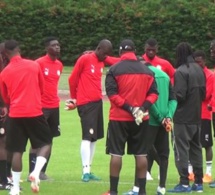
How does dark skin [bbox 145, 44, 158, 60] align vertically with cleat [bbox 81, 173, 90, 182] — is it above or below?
above

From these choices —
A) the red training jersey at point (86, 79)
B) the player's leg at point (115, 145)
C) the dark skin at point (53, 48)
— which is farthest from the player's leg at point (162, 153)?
the dark skin at point (53, 48)

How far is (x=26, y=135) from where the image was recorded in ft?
40.5

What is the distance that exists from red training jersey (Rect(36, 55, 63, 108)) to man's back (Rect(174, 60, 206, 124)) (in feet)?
7.53

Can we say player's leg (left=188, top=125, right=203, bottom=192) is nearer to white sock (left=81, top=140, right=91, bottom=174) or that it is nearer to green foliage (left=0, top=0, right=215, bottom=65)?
white sock (left=81, top=140, right=91, bottom=174)

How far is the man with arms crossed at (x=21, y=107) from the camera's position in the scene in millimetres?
12141

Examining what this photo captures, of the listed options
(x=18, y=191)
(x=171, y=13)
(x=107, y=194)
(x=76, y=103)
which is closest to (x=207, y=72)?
(x=76, y=103)

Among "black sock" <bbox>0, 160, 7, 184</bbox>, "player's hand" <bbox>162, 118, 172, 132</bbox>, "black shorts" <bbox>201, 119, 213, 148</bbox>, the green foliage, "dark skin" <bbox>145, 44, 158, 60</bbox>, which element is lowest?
the green foliage

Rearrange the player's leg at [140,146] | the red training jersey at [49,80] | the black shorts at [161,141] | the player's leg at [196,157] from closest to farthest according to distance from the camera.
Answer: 1. the player's leg at [140,146]
2. the black shorts at [161,141]
3. the player's leg at [196,157]
4. the red training jersey at [49,80]

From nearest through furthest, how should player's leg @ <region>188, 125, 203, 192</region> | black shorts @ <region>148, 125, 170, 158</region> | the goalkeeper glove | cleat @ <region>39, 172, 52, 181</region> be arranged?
1. the goalkeeper glove
2. black shorts @ <region>148, 125, 170, 158</region>
3. player's leg @ <region>188, 125, 203, 192</region>
4. cleat @ <region>39, 172, 52, 181</region>

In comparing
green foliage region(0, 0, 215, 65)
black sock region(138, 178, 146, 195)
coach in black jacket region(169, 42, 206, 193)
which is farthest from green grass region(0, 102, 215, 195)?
green foliage region(0, 0, 215, 65)

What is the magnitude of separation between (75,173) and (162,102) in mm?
3324

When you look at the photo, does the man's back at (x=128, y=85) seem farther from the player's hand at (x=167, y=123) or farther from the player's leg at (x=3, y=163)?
the player's leg at (x=3, y=163)

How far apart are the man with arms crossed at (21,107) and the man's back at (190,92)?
86.3 inches

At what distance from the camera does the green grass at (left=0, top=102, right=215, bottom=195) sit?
1320 cm
